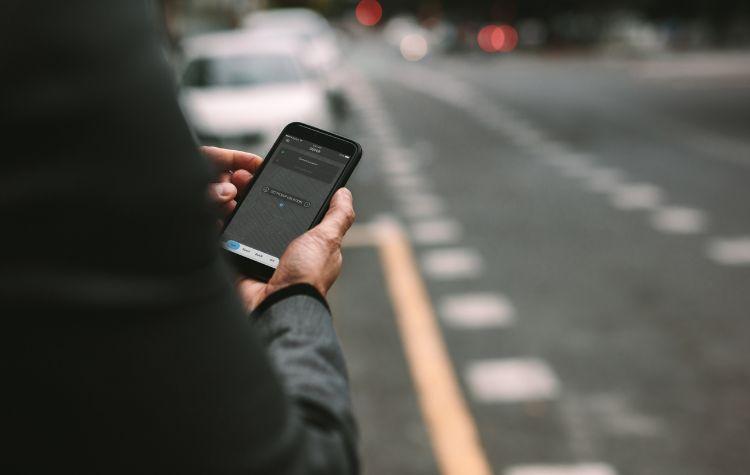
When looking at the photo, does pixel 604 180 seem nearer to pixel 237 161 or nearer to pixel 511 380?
pixel 511 380

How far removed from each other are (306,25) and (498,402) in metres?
21.4

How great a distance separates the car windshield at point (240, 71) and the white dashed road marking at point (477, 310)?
4422 mm

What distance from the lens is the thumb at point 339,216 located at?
117cm

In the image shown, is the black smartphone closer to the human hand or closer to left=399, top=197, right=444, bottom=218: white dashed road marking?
the human hand

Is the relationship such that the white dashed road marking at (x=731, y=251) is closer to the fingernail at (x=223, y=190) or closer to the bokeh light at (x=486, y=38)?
the fingernail at (x=223, y=190)

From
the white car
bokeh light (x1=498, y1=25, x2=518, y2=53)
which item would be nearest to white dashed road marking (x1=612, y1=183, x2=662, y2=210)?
the white car

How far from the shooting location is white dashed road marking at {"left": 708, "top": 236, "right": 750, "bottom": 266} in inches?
265

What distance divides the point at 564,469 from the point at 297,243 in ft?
9.21

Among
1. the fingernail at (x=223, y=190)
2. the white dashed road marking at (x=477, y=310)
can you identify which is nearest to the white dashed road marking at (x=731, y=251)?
the white dashed road marking at (x=477, y=310)

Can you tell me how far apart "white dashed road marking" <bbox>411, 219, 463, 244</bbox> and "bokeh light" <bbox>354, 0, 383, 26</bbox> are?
11642cm

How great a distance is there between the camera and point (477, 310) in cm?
574

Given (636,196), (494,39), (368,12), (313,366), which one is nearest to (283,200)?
(313,366)

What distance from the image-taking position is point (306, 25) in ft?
80.8

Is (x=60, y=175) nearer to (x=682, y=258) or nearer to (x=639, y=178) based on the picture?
(x=682, y=258)
